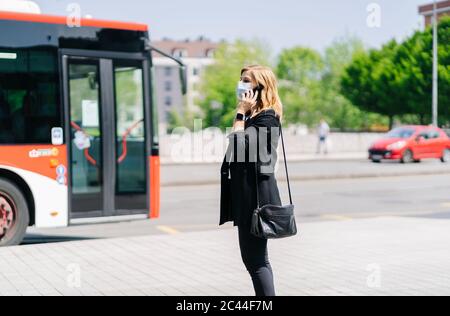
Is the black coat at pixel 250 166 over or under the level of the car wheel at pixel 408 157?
over

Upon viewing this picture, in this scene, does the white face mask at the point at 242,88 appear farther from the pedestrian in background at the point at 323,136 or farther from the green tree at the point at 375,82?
the green tree at the point at 375,82

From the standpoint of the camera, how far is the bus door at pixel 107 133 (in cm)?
1055

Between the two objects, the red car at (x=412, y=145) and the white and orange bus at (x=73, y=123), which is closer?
the white and orange bus at (x=73, y=123)

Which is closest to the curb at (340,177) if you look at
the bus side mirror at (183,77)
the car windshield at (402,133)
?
the car windshield at (402,133)

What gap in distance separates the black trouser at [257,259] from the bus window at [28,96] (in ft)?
18.5

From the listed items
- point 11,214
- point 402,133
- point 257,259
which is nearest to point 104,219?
point 11,214

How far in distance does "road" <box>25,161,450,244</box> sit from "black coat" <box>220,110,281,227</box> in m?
6.62

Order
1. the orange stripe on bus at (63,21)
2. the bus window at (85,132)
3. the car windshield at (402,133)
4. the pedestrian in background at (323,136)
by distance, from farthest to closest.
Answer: the pedestrian in background at (323,136) → the car windshield at (402,133) → the bus window at (85,132) → the orange stripe on bus at (63,21)

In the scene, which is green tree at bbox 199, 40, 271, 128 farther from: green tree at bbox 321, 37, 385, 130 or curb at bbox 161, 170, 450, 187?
curb at bbox 161, 170, 450, 187

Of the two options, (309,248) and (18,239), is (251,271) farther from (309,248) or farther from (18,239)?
(18,239)

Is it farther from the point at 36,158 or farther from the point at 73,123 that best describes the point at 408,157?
the point at 36,158

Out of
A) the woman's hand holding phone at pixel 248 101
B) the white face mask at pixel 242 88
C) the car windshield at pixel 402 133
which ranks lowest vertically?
the car windshield at pixel 402 133

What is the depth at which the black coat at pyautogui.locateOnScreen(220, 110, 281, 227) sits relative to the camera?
4820 millimetres

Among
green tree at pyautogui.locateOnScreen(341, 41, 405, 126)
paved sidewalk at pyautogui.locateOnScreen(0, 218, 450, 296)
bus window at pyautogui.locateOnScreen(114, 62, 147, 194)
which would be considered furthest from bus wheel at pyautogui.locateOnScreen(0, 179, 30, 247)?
green tree at pyautogui.locateOnScreen(341, 41, 405, 126)
